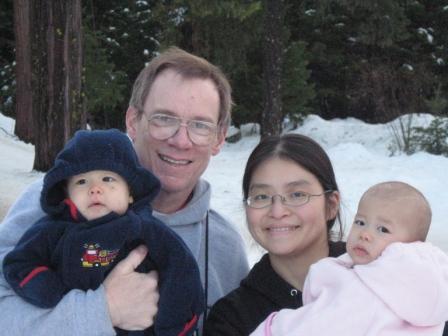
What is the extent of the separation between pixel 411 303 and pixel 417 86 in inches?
711

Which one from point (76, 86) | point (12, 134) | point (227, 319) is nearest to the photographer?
point (227, 319)

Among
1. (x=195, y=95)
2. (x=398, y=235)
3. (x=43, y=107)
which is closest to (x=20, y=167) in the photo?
(x=43, y=107)

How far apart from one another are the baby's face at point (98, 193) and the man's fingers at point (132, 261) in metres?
0.16

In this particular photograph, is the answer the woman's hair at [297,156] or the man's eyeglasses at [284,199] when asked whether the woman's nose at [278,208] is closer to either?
the man's eyeglasses at [284,199]

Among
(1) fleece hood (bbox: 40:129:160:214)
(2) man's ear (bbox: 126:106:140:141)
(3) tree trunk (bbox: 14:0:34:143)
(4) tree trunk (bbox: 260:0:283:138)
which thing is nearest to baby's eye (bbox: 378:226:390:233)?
(1) fleece hood (bbox: 40:129:160:214)

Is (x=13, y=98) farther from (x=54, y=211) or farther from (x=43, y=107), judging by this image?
(x=54, y=211)

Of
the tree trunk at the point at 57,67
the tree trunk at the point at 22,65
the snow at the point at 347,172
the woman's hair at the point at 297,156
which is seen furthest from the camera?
the tree trunk at the point at 22,65

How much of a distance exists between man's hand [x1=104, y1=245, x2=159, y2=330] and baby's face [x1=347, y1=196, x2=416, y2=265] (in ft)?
2.61

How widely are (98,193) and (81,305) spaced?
413 mm

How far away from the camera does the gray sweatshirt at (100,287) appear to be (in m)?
2.21

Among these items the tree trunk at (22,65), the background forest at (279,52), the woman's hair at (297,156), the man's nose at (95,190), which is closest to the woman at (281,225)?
the woman's hair at (297,156)

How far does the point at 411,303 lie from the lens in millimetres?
2039

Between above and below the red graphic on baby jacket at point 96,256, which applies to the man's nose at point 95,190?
above

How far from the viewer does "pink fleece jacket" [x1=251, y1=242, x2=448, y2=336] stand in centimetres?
204
